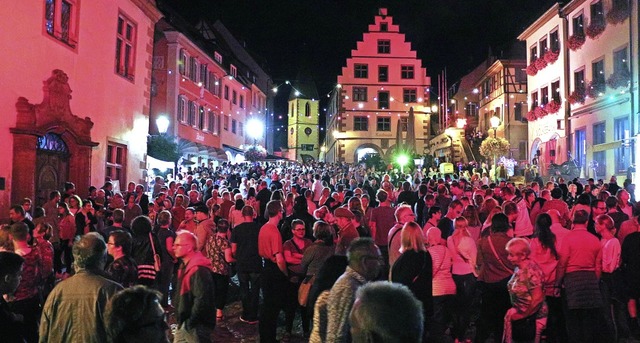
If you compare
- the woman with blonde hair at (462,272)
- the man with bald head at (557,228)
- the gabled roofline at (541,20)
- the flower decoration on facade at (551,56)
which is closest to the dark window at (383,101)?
the gabled roofline at (541,20)

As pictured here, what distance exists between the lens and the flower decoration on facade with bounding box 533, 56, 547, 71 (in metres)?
30.8

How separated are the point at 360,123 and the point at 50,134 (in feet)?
138

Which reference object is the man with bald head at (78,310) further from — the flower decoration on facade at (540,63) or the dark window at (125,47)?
the flower decoration on facade at (540,63)

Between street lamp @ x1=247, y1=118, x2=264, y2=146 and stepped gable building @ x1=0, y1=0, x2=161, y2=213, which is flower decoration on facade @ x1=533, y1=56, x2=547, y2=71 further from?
street lamp @ x1=247, y1=118, x2=264, y2=146

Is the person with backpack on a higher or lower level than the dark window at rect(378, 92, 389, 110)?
lower

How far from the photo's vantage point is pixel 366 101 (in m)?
55.0

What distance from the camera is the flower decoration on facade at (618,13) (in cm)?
2243

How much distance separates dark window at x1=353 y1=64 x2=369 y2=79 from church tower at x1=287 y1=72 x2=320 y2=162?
1131 inches

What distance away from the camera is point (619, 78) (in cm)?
2311

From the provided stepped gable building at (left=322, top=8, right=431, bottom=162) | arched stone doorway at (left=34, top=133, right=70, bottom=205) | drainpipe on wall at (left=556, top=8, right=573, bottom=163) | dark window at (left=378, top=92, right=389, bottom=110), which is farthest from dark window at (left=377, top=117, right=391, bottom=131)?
arched stone doorway at (left=34, top=133, right=70, bottom=205)

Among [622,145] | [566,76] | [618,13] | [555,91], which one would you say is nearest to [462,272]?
[622,145]

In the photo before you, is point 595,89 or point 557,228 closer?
point 557,228

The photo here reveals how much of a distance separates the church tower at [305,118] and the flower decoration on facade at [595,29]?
193ft

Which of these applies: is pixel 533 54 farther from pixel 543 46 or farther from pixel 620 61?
pixel 620 61
